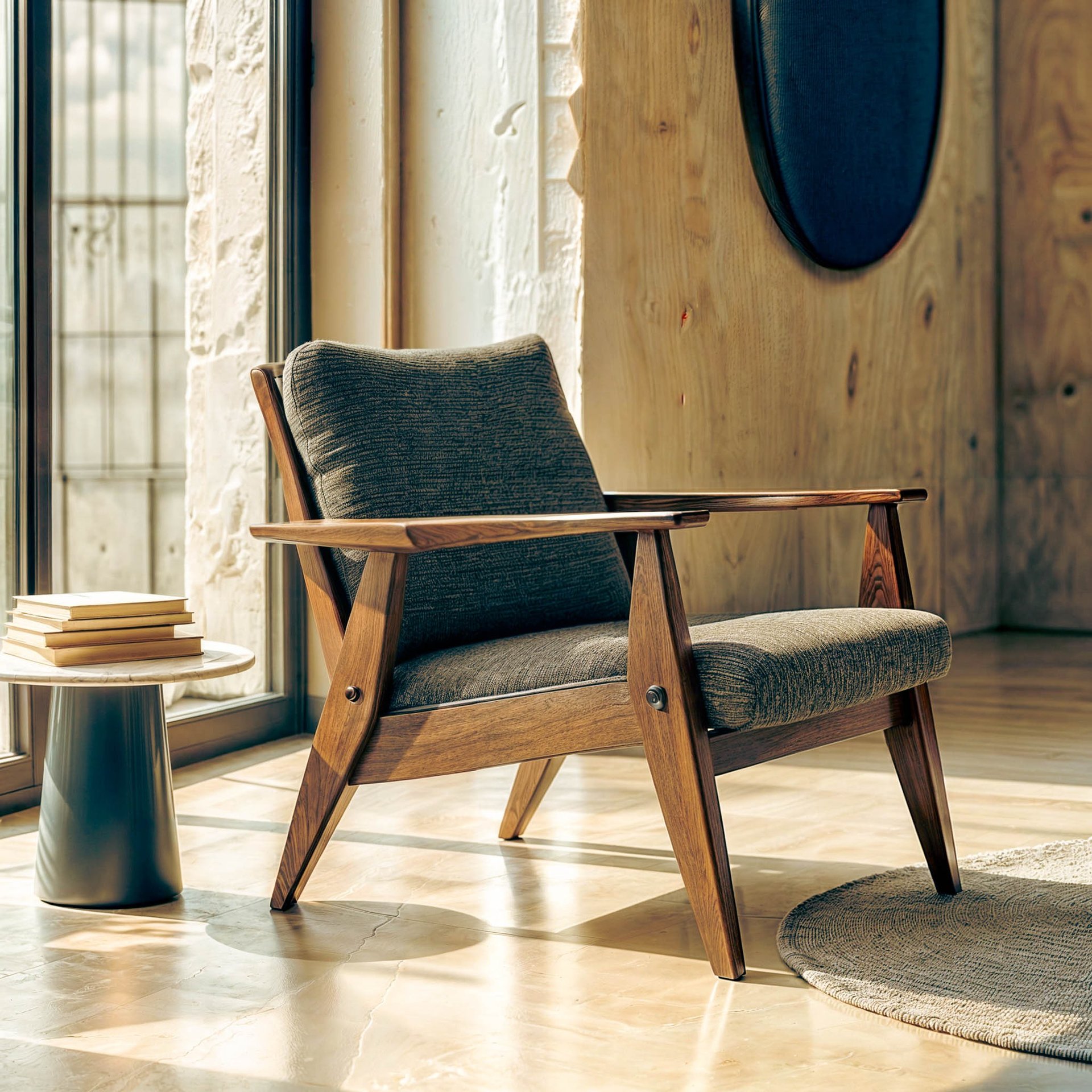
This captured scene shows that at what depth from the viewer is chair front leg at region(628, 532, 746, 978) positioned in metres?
1.64

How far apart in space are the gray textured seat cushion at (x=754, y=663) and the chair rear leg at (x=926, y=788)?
0.09 metres

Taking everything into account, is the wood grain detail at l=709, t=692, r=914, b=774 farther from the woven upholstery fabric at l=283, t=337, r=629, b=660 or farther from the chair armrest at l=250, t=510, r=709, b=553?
the woven upholstery fabric at l=283, t=337, r=629, b=660

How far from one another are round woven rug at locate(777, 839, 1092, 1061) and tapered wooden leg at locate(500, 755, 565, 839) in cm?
52

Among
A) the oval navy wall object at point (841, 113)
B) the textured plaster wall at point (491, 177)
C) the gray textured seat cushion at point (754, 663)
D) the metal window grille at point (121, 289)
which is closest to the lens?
the gray textured seat cushion at point (754, 663)

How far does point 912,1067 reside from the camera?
4.63ft

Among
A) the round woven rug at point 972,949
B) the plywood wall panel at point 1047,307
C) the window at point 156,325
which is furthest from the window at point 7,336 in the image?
the plywood wall panel at point 1047,307

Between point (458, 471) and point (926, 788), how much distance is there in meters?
0.83

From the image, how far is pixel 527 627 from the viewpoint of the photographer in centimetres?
210

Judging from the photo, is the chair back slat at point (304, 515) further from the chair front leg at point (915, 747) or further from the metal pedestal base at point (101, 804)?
the chair front leg at point (915, 747)

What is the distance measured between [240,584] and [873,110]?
2.30m

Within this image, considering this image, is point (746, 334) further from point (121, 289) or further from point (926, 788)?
point (926, 788)

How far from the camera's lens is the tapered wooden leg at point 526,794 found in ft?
7.60

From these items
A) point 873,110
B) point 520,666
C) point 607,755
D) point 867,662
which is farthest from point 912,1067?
point 873,110

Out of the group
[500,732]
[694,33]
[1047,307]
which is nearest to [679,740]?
[500,732]
